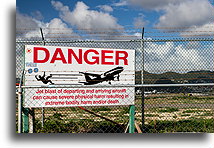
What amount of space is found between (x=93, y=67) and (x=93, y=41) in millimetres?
727

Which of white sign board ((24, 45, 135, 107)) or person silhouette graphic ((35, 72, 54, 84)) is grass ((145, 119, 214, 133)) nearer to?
white sign board ((24, 45, 135, 107))

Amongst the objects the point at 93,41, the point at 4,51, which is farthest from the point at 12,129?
the point at 93,41

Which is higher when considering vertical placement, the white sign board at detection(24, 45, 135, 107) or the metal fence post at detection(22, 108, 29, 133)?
the white sign board at detection(24, 45, 135, 107)

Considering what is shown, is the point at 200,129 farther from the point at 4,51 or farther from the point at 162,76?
the point at 4,51

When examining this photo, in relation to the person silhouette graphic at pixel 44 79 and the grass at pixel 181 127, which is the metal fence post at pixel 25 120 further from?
the grass at pixel 181 127

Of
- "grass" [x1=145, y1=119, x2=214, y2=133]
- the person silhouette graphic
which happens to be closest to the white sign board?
the person silhouette graphic

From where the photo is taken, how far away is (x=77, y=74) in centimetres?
558

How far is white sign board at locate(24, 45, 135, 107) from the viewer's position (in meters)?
5.30

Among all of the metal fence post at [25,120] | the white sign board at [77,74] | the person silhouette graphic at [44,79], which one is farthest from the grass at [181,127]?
the metal fence post at [25,120]

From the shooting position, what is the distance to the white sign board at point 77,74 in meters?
5.30

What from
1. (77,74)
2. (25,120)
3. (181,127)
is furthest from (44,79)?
(181,127)

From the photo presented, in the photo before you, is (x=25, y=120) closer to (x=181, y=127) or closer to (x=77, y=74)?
(x=77, y=74)

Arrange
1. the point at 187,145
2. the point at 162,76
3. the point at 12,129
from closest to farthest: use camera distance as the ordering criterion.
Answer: the point at 187,145, the point at 12,129, the point at 162,76

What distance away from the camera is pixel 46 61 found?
5.41m
